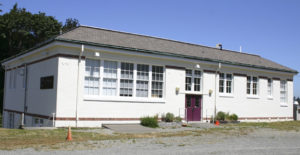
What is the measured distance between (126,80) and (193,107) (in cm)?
549

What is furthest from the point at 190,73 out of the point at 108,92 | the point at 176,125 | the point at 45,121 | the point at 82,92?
the point at 45,121

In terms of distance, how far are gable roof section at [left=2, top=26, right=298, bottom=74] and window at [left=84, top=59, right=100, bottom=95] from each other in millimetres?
1105

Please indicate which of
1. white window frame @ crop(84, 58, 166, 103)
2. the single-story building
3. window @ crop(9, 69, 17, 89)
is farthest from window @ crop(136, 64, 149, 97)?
window @ crop(9, 69, 17, 89)

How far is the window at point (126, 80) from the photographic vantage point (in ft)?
58.6

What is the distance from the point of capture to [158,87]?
19328mm

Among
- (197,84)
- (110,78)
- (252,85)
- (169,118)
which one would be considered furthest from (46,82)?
(252,85)

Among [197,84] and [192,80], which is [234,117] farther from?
[192,80]

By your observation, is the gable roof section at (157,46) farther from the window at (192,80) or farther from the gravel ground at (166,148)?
the gravel ground at (166,148)

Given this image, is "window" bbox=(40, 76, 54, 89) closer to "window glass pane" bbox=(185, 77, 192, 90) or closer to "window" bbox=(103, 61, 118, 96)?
"window" bbox=(103, 61, 118, 96)

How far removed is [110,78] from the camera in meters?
17.4

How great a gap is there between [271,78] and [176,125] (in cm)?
1105

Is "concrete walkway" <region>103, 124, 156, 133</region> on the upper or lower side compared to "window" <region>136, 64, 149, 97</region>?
lower

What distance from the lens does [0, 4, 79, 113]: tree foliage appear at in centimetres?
3816

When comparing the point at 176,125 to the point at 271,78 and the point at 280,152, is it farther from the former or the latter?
the point at 271,78
